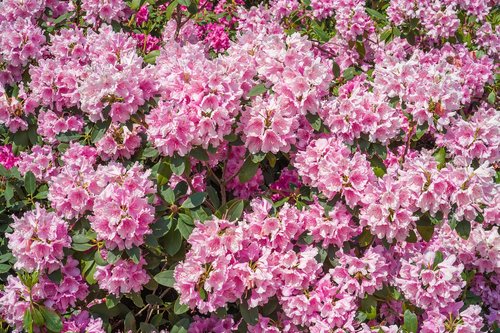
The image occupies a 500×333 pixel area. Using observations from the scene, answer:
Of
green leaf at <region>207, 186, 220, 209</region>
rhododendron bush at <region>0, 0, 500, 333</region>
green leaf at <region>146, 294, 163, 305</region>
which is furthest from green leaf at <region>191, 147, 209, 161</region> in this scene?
green leaf at <region>146, 294, 163, 305</region>

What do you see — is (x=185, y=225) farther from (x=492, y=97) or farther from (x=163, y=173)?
(x=492, y=97)

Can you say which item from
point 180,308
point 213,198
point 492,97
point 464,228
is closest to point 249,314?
point 180,308

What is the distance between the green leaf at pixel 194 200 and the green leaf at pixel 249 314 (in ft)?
1.27

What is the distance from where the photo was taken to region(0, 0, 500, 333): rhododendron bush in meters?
2.12

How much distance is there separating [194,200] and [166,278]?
11.8 inches

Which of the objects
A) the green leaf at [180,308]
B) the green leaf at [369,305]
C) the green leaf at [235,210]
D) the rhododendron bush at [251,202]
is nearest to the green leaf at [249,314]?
the rhododendron bush at [251,202]

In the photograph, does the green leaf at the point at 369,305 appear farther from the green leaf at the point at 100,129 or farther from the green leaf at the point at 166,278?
the green leaf at the point at 100,129

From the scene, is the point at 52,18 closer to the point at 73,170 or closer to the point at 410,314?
the point at 73,170

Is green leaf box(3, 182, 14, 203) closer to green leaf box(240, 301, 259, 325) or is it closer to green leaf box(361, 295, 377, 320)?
green leaf box(240, 301, 259, 325)

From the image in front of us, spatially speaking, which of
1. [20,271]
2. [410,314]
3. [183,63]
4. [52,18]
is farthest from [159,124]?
[52,18]

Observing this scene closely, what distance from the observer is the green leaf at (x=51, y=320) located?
7.19ft

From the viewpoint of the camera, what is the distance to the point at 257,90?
2338 mm

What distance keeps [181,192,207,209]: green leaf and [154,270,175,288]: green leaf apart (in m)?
0.25

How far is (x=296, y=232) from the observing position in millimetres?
2275
